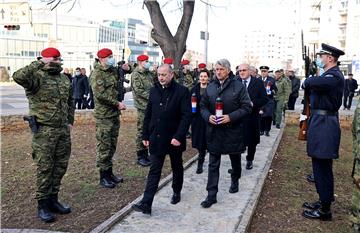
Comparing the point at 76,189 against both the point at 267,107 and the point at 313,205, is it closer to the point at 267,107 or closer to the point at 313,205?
the point at 313,205

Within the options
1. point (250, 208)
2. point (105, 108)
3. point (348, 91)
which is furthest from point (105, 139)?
point (348, 91)

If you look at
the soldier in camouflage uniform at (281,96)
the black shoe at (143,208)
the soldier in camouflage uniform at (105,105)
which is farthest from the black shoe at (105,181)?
the soldier in camouflage uniform at (281,96)

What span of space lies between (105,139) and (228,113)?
6.58ft

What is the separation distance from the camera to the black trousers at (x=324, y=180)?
5148mm

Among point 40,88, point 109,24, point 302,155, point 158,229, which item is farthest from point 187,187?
point 109,24

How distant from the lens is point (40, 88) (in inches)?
192

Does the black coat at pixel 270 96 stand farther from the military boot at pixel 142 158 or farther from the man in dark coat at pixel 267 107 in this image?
the military boot at pixel 142 158

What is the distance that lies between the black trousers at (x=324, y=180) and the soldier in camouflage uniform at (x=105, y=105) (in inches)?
118

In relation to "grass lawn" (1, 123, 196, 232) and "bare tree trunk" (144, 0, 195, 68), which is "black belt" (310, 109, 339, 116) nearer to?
"grass lawn" (1, 123, 196, 232)

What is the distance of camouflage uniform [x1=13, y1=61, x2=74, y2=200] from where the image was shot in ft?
16.0

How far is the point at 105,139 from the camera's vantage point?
6188mm

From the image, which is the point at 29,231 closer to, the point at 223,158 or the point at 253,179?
the point at 253,179

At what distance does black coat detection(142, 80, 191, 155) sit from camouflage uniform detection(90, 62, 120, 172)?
1188 mm

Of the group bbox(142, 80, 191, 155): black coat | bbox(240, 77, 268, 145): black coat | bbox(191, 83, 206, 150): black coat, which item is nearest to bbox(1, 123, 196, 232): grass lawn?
bbox(191, 83, 206, 150): black coat
